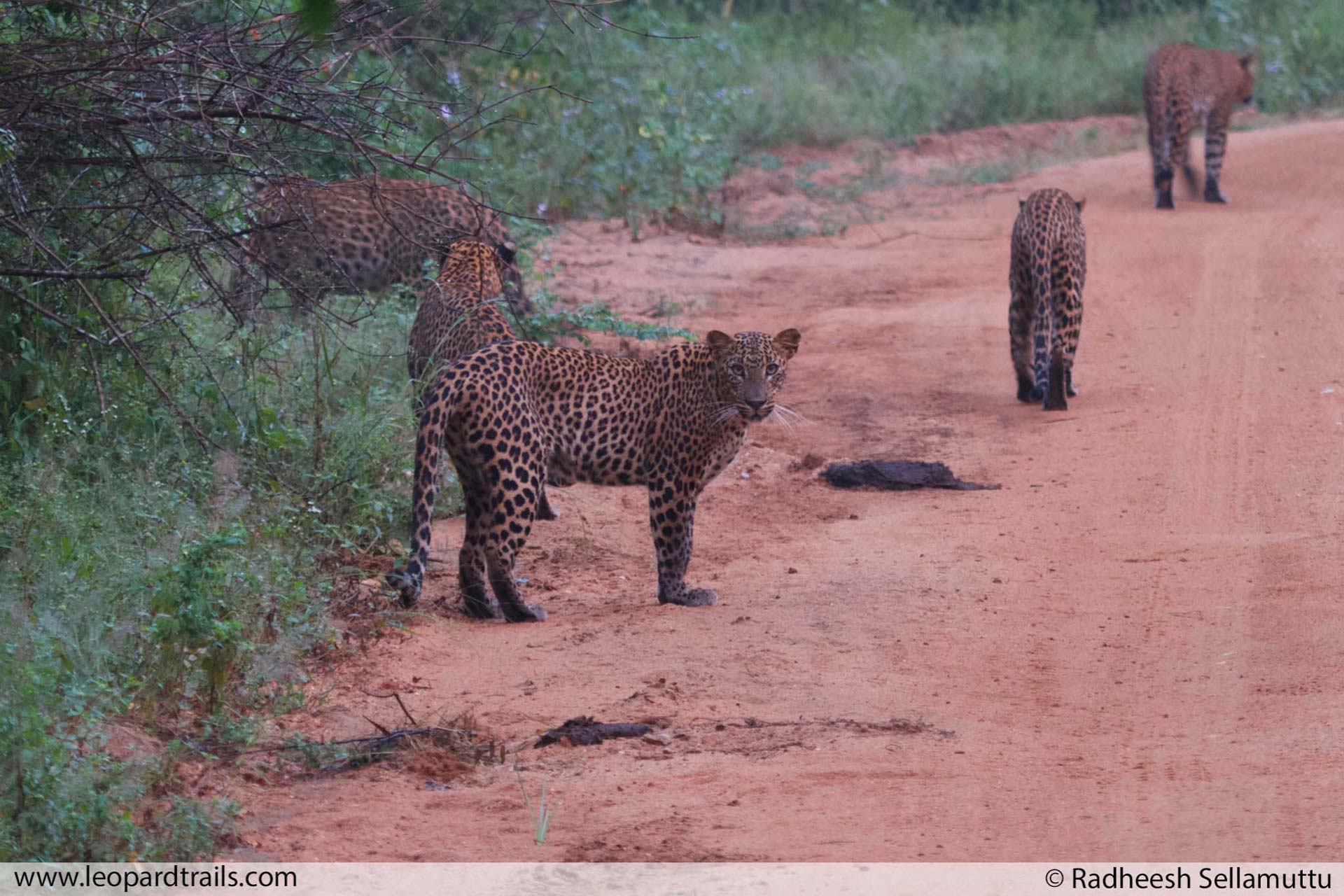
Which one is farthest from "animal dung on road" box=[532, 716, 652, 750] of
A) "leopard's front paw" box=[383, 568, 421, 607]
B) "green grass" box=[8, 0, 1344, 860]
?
"leopard's front paw" box=[383, 568, 421, 607]

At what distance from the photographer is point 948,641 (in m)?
7.11

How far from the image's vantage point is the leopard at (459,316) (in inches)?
341

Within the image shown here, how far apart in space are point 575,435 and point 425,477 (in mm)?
882

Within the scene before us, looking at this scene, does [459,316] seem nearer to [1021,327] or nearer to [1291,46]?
[1021,327]

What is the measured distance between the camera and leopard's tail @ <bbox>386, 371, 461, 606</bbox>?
287 inches

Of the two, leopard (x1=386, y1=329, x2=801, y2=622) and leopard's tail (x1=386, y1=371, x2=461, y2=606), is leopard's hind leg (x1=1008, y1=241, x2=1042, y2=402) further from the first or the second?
leopard's tail (x1=386, y1=371, x2=461, y2=606)

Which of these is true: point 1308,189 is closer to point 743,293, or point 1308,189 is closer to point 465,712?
point 743,293

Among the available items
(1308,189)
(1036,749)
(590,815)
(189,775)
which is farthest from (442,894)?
(1308,189)

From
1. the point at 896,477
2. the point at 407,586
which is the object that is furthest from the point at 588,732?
the point at 896,477

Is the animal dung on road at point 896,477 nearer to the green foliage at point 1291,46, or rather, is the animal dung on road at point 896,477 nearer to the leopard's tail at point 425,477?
the leopard's tail at point 425,477

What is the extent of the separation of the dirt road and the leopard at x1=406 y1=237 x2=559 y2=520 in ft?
3.05

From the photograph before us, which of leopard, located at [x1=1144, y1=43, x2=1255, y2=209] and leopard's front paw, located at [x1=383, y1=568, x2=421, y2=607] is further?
leopard, located at [x1=1144, y1=43, x2=1255, y2=209]

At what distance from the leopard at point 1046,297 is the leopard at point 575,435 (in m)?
3.78

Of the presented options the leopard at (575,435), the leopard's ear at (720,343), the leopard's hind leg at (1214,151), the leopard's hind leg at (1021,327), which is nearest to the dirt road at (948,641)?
the leopard's hind leg at (1021,327)
